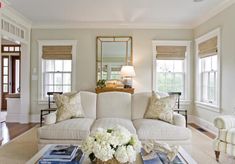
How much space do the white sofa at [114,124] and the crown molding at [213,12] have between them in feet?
7.61

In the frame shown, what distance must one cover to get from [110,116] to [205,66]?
3158 millimetres

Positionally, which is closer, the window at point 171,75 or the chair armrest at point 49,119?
the chair armrest at point 49,119

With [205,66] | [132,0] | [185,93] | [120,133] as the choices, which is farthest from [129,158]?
[185,93]

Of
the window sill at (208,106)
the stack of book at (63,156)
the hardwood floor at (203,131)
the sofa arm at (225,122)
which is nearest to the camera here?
the stack of book at (63,156)

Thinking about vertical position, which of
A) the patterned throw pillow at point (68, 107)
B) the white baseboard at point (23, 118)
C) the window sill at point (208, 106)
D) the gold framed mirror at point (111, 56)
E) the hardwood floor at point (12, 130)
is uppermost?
the gold framed mirror at point (111, 56)

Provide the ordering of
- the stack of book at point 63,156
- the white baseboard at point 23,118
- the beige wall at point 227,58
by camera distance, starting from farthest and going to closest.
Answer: the white baseboard at point 23,118 → the beige wall at point 227,58 → the stack of book at point 63,156

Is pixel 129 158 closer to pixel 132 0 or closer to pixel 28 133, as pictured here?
pixel 132 0

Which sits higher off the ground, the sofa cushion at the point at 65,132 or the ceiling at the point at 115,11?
the ceiling at the point at 115,11

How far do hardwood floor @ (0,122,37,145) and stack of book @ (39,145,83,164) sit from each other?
277 cm

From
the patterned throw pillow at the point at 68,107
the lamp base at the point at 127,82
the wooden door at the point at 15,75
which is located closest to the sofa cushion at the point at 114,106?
the patterned throw pillow at the point at 68,107

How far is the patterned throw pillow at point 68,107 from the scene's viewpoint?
13.3ft

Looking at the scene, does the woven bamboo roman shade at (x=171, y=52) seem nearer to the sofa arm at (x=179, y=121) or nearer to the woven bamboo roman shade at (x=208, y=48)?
the woven bamboo roman shade at (x=208, y=48)

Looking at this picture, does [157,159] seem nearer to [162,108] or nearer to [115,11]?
[162,108]

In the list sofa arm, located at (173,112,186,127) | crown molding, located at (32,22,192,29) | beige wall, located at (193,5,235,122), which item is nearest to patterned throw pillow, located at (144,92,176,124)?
sofa arm, located at (173,112,186,127)
